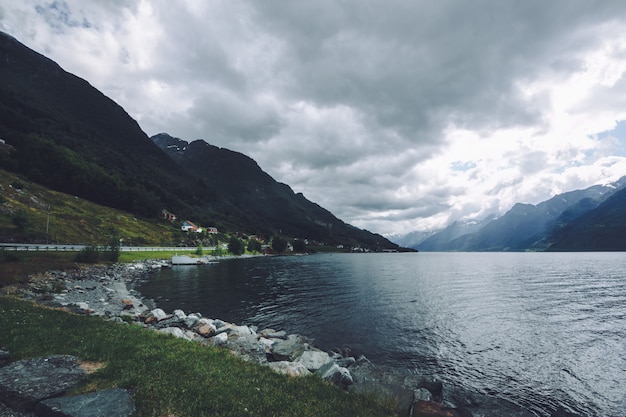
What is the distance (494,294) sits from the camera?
54000 millimetres

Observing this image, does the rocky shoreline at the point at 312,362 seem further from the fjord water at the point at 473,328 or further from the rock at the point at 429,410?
the fjord water at the point at 473,328

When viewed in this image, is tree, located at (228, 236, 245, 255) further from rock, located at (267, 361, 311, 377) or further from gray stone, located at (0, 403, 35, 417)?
gray stone, located at (0, 403, 35, 417)

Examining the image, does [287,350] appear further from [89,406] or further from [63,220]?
[63,220]

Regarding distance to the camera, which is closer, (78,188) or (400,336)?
(400,336)

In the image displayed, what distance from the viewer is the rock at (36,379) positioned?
9188mm

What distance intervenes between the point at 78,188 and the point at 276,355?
189 m

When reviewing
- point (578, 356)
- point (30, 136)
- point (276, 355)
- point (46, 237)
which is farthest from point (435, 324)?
point (30, 136)

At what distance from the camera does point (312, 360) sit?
1902 centimetres

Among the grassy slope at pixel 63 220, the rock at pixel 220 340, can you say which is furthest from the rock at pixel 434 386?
the grassy slope at pixel 63 220

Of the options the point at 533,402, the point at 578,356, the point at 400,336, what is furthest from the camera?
the point at 400,336

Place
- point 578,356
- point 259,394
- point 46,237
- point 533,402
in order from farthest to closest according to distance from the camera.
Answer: point 46,237 < point 578,356 < point 533,402 < point 259,394

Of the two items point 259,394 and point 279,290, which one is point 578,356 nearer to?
point 259,394

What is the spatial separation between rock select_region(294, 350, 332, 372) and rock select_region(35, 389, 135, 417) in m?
11.0

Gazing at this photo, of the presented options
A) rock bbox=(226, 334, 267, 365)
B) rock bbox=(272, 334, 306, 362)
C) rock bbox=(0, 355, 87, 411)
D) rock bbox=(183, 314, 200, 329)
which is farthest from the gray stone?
rock bbox=(183, 314, 200, 329)
